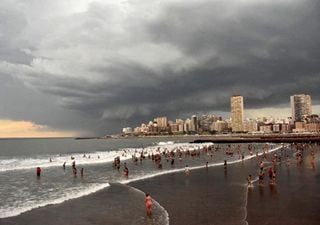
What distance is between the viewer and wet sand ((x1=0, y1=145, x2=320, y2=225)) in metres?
19.7

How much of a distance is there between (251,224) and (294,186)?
1390cm

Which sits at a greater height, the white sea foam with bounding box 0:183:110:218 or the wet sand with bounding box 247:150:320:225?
the wet sand with bounding box 247:150:320:225

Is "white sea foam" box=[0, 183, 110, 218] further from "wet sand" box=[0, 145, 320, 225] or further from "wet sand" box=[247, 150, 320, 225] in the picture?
"wet sand" box=[247, 150, 320, 225]

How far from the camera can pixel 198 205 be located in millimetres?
23375

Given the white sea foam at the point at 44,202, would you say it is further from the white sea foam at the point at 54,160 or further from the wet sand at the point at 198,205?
the white sea foam at the point at 54,160

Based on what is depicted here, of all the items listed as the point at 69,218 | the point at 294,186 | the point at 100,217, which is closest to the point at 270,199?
the point at 294,186

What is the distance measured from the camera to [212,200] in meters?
25.0

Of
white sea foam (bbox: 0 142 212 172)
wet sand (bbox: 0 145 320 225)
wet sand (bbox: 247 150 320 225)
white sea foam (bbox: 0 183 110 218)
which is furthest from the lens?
white sea foam (bbox: 0 142 212 172)

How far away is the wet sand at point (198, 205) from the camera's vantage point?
1972cm

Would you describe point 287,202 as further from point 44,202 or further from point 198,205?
point 44,202

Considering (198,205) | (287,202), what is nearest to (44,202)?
(198,205)

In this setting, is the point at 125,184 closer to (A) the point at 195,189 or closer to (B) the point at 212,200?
(A) the point at 195,189

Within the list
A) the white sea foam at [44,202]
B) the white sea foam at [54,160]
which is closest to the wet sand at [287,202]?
the white sea foam at [44,202]

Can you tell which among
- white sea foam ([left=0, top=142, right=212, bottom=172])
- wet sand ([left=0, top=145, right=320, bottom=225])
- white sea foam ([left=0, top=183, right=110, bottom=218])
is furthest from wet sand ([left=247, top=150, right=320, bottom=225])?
white sea foam ([left=0, top=142, right=212, bottom=172])
